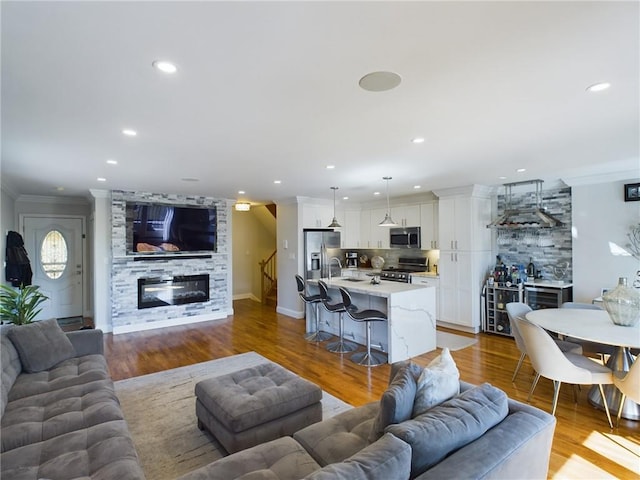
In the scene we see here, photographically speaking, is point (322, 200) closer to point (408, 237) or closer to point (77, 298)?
point (408, 237)

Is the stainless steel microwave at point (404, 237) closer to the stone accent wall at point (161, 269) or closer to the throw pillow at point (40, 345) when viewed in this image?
the stone accent wall at point (161, 269)

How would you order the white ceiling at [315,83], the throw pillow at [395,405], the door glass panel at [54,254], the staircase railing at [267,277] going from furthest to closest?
the staircase railing at [267,277]
the door glass panel at [54,254]
the throw pillow at [395,405]
the white ceiling at [315,83]

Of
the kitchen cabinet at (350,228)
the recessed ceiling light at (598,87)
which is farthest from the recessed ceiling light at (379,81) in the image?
the kitchen cabinet at (350,228)

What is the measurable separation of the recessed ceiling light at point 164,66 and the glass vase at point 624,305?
3.96 meters

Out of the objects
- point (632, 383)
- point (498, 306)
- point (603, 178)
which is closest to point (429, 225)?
point (498, 306)

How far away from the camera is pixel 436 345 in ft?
16.0

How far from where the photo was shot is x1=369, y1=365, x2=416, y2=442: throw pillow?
1.56 meters

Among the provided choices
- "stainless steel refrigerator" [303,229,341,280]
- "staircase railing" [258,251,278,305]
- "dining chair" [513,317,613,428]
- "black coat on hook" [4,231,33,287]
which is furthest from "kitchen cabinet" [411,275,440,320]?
"black coat on hook" [4,231,33,287]

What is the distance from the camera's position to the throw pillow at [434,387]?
1675 mm

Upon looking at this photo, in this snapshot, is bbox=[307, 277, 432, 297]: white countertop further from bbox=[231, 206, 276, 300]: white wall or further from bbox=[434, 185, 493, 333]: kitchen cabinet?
bbox=[231, 206, 276, 300]: white wall

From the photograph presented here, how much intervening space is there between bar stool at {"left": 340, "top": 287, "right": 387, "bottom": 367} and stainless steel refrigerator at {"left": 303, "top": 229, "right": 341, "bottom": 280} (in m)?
2.42

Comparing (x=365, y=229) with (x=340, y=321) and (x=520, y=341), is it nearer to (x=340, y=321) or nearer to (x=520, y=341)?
(x=340, y=321)

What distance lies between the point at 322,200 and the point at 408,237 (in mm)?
1958

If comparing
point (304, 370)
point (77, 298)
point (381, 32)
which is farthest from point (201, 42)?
point (77, 298)
